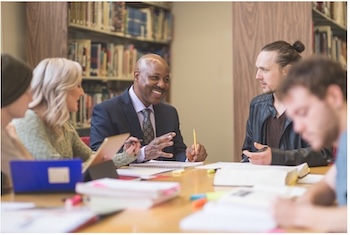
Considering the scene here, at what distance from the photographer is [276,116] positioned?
8.48ft

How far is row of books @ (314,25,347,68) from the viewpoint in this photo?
3.83 meters

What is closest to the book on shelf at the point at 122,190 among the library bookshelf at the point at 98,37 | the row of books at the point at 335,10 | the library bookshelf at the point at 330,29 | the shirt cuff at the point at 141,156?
the shirt cuff at the point at 141,156

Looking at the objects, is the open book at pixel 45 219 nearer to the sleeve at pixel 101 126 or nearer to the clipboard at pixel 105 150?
the clipboard at pixel 105 150

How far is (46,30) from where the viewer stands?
11.3 feet

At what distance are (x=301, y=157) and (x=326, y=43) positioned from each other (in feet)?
6.55

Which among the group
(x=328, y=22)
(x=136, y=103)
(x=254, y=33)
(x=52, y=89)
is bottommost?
(x=136, y=103)

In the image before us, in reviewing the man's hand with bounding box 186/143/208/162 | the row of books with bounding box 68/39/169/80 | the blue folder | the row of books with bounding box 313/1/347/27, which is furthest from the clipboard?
the row of books with bounding box 313/1/347/27

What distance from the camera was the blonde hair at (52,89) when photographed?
6.04 ft

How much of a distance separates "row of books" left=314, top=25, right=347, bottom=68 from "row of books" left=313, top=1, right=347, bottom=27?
13 centimetres

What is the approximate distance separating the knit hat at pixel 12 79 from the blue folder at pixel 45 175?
26 centimetres

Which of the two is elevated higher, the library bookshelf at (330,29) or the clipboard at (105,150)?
the library bookshelf at (330,29)

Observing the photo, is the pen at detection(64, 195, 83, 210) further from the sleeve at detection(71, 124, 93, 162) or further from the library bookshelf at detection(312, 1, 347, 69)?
the library bookshelf at detection(312, 1, 347, 69)

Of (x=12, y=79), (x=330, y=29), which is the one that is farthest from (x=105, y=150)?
(x=330, y=29)

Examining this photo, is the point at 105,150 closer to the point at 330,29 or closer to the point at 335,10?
the point at 330,29
